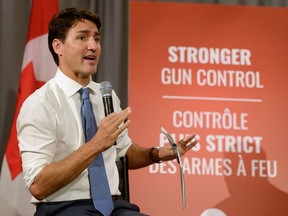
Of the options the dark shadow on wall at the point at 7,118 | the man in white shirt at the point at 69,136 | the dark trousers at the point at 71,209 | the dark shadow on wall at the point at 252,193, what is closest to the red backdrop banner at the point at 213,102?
the dark shadow on wall at the point at 252,193

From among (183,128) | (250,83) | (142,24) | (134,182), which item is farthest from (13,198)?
(250,83)

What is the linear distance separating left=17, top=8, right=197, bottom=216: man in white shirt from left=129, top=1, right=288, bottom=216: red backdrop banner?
2.52 ft

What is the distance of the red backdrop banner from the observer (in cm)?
296

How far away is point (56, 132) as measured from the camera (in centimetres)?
193

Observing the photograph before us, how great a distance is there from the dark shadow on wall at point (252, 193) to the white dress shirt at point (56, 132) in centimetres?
108

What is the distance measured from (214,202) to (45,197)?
1377mm

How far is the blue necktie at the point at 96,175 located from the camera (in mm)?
1896

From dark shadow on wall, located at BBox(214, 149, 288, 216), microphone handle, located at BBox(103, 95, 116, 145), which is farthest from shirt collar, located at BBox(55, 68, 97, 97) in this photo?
dark shadow on wall, located at BBox(214, 149, 288, 216)

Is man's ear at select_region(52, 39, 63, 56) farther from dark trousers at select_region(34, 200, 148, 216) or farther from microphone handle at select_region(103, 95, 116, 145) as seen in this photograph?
dark trousers at select_region(34, 200, 148, 216)

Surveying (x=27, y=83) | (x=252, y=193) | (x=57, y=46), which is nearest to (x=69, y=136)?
(x=57, y=46)

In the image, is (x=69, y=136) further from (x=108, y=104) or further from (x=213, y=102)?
(x=213, y=102)

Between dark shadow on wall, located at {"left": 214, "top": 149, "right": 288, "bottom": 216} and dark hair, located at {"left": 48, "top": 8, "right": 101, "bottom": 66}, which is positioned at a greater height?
dark hair, located at {"left": 48, "top": 8, "right": 101, "bottom": 66}

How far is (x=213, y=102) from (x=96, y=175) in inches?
50.1

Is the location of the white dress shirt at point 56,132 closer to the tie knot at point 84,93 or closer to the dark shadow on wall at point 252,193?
the tie knot at point 84,93
